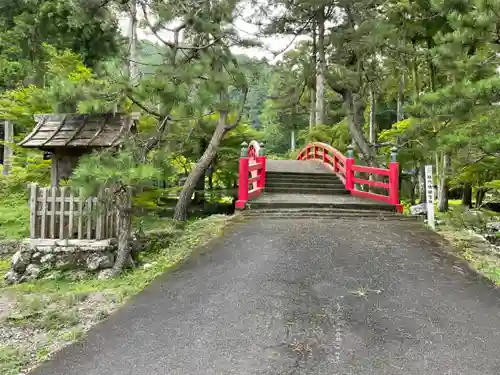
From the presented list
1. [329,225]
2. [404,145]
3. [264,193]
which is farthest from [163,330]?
[404,145]

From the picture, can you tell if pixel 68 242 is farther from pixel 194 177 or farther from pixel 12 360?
pixel 194 177

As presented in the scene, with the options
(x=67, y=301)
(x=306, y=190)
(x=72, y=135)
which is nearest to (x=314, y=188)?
(x=306, y=190)

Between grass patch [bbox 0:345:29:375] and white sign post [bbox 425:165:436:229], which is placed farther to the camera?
white sign post [bbox 425:165:436:229]

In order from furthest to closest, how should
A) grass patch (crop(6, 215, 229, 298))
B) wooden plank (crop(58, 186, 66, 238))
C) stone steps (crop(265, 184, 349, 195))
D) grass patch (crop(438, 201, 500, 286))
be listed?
stone steps (crop(265, 184, 349, 195)) → wooden plank (crop(58, 186, 66, 238)) → grass patch (crop(438, 201, 500, 286)) → grass patch (crop(6, 215, 229, 298))

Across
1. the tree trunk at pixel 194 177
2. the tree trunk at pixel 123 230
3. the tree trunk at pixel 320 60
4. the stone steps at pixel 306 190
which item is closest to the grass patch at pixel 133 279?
the tree trunk at pixel 123 230

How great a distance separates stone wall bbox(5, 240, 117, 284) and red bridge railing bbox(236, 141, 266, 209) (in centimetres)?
334

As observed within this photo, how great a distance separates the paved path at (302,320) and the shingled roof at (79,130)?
2.83m

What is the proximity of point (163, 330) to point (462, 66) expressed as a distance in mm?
6609

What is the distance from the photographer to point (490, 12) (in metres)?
5.95

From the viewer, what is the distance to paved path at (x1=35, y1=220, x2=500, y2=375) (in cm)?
296

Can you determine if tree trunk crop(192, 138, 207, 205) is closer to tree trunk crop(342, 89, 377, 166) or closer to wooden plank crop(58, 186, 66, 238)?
tree trunk crop(342, 89, 377, 166)

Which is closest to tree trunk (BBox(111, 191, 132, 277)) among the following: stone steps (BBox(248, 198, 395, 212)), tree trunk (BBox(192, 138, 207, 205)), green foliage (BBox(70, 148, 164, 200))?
green foliage (BBox(70, 148, 164, 200))

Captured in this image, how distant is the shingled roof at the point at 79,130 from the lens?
6852 mm

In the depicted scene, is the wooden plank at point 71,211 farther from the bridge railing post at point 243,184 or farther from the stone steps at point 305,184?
the stone steps at point 305,184
